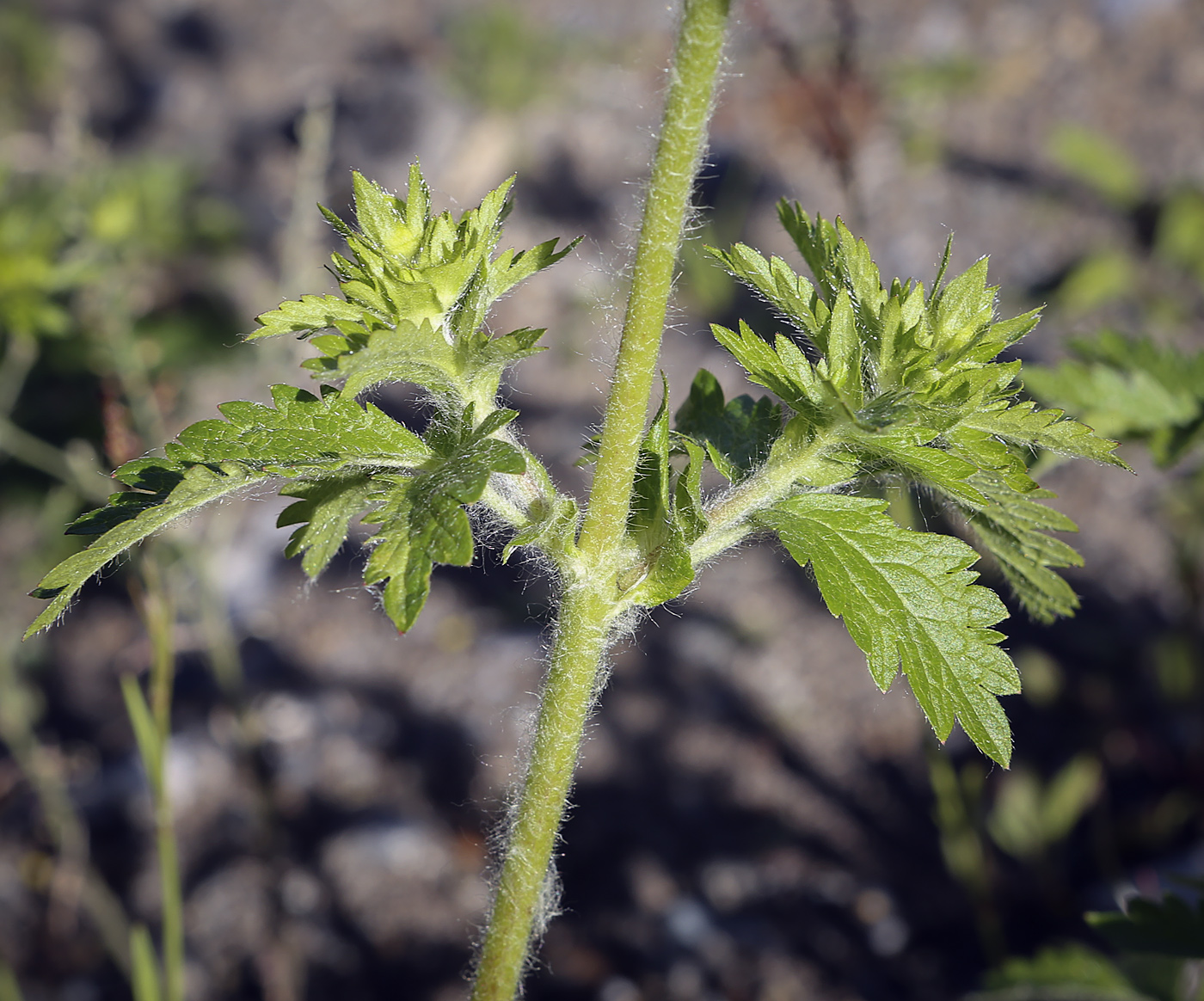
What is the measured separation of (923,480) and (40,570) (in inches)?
140

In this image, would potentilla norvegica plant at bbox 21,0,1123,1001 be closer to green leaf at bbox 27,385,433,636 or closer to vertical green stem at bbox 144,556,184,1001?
green leaf at bbox 27,385,433,636

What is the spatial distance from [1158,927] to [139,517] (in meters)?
1.36

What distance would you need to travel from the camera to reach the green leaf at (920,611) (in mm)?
895

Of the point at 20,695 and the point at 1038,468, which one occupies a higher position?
the point at 1038,468

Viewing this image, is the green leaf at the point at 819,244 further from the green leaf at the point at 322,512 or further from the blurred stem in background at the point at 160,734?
the blurred stem in background at the point at 160,734

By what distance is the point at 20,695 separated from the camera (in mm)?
3010

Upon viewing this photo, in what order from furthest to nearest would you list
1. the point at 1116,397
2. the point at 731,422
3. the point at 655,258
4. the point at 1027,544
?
1. the point at 1116,397
2. the point at 731,422
3. the point at 1027,544
4. the point at 655,258

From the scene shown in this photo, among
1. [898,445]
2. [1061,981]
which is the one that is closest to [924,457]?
[898,445]

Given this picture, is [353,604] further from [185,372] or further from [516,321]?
[516,321]

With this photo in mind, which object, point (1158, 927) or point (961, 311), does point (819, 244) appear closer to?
point (961, 311)

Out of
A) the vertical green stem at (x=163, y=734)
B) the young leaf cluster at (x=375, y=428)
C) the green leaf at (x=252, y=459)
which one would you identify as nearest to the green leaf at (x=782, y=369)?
the young leaf cluster at (x=375, y=428)

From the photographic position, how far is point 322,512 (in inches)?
36.5

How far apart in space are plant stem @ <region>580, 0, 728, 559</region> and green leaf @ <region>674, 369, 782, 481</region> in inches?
9.2

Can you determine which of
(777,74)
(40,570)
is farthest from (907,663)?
(777,74)
